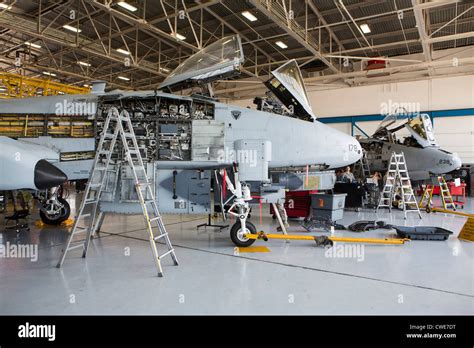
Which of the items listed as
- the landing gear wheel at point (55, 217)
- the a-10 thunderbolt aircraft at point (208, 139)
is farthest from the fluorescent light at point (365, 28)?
the landing gear wheel at point (55, 217)

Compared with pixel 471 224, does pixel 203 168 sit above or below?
above

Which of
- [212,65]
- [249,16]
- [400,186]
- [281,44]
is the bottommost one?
[400,186]

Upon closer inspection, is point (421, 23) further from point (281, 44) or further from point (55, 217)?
point (55, 217)

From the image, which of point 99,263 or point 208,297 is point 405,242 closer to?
point 208,297

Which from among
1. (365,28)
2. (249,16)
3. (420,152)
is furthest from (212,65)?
(365,28)

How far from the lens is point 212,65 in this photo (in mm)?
6445

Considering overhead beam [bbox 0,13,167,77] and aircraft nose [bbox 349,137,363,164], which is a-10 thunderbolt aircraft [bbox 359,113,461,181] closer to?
aircraft nose [bbox 349,137,363,164]

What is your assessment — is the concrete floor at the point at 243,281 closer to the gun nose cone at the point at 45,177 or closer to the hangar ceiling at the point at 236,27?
the gun nose cone at the point at 45,177

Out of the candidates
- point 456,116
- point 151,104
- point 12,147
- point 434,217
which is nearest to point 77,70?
point 151,104

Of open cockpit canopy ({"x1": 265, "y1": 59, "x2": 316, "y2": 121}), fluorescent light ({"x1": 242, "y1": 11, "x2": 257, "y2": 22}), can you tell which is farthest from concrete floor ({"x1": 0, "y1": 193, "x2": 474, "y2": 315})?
fluorescent light ({"x1": 242, "y1": 11, "x2": 257, "y2": 22})

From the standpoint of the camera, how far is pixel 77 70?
2305 centimetres

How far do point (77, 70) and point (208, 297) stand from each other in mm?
23987

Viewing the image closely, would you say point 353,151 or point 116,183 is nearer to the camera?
point 116,183

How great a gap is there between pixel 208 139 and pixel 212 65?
147cm
